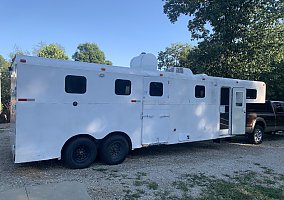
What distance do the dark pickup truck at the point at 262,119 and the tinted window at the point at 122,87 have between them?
598cm

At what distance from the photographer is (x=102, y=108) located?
746 cm

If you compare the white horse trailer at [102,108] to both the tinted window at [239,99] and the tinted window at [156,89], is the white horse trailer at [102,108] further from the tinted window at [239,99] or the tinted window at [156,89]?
the tinted window at [239,99]

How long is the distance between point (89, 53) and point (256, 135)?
59798mm

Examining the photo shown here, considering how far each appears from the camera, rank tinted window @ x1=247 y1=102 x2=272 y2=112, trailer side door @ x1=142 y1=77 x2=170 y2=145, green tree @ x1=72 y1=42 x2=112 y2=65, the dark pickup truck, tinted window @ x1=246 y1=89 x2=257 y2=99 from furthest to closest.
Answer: green tree @ x1=72 y1=42 x2=112 y2=65 → tinted window @ x1=247 y1=102 x2=272 y2=112 → the dark pickup truck → tinted window @ x1=246 y1=89 x2=257 y2=99 → trailer side door @ x1=142 y1=77 x2=170 y2=145

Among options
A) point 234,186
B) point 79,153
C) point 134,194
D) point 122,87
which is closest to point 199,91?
point 122,87

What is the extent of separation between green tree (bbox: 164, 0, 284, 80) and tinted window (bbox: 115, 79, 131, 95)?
413 inches

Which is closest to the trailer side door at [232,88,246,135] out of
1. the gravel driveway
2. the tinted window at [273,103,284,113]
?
the gravel driveway

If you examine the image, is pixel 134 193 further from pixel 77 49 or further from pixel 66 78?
pixel 77 49

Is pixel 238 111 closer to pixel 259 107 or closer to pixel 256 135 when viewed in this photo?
pixel 256 135

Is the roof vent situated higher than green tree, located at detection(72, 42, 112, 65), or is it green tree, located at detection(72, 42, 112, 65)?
green tree, located at detection(72, 42, 112, 65)

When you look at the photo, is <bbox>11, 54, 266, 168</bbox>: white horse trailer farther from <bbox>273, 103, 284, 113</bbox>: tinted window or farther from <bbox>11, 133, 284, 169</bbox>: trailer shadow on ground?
<bbox>273, 103, 284, 113</bbox>: tinted window

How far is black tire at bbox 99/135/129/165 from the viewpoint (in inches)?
296

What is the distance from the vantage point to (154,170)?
7.15 m

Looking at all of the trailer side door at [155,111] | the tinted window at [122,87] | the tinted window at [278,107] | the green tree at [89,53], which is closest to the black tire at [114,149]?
the trailer side door at [155,111]
